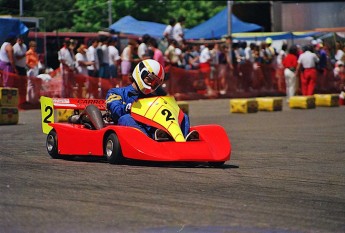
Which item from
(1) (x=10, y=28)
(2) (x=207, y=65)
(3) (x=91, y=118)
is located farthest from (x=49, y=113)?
(2) (x=207, y=65)

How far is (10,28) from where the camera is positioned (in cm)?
2016

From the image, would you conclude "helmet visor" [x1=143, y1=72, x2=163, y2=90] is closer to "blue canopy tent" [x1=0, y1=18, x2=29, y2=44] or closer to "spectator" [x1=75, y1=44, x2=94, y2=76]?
"blue canopy tent" [x1=0, y1=18, x2=29, y2=44]

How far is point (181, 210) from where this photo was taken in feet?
23.2

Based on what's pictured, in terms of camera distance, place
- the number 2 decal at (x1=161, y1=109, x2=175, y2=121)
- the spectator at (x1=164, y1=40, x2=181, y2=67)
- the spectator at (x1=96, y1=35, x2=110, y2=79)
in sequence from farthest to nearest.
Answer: the spectator at (x1=164, y1=40, x2=181, y2=67)
the spectator at (x1=96, y1=35, x2=110, y2=79)
the number 2 decal at (x1=161, y1=109, x2=175, y2=121)

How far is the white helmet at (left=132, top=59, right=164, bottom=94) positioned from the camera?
10812 mm

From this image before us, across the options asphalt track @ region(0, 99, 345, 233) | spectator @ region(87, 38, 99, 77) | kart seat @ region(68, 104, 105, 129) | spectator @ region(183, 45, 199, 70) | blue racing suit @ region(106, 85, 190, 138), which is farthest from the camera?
spectator @ region(183, 45, 199, 70)

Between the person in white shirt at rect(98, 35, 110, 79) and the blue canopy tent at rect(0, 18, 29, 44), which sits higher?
the blue canopy tent at rect(0, 18, 29, 44)

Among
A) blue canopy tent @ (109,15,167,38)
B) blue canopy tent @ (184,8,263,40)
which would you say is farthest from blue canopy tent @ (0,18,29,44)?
blue canopy tent @ (109,15,167,38)

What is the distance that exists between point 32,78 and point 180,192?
43.1 feet

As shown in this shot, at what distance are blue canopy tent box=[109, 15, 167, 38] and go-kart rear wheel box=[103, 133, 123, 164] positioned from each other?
26.6 meters

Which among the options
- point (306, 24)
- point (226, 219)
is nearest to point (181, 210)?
point (226, 219)

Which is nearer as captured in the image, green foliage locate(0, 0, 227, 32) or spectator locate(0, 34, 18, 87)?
spectator locate(0, 34, 18, 87)

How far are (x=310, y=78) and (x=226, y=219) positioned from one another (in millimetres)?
18703

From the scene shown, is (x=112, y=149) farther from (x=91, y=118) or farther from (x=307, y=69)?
(x=307, y=69)
